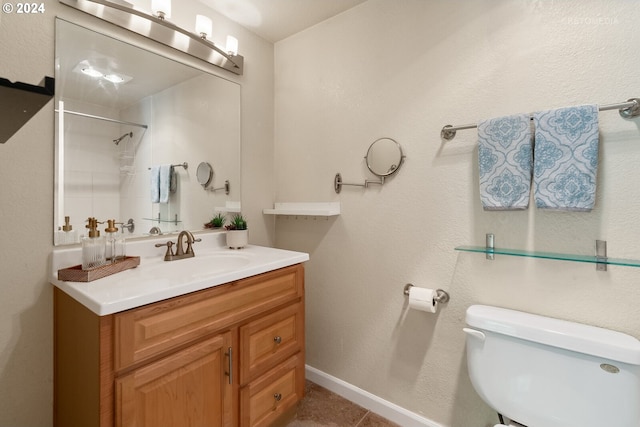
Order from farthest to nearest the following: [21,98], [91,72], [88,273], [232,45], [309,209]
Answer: [309,209], [232,45], [91,72], [88,273], [21,98]

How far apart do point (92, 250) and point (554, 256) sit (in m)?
1.73

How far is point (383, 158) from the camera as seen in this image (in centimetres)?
154

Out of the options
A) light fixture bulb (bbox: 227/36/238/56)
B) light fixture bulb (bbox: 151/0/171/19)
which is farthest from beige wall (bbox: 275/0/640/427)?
light fixture bulb (bbox: 151/0/171/19)

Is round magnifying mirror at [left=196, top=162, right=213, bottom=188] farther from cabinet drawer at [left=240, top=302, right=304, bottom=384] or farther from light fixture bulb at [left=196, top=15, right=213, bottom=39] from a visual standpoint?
cabinet drawer at [left=240, top=302, right=304, bottom=384]

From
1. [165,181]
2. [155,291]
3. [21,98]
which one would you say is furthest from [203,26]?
[155,291]

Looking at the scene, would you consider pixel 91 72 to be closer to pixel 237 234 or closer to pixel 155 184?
pixel 155 184

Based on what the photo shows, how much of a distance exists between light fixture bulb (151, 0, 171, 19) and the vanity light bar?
0.07 ft

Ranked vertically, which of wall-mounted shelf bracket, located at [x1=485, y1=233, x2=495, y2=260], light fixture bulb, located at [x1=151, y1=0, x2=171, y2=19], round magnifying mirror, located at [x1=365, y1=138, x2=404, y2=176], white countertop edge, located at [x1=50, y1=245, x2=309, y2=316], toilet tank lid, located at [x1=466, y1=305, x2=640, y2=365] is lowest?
toilet tank lid, located at [x1=466, y1=305, x2=640, y2=365]

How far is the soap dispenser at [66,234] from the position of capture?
1.16 metres

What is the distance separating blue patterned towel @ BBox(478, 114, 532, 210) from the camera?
3.65 feet

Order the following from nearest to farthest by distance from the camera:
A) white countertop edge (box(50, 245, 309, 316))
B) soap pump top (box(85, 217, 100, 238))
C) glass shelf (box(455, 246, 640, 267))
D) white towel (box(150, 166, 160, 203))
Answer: white countertop edge (box(50, 245, 309, 316)), glass shelf (box(455, 246, 640, 267)), soap pump top (box(85, 217, 100, 238)), white towel (box(150, 166, 160, 203))

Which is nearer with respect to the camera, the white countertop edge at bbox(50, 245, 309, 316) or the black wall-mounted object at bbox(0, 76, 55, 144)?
the black wall-mounted object at bbox(0, 76, 55, 144)

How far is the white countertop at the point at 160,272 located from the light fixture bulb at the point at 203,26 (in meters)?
1.09

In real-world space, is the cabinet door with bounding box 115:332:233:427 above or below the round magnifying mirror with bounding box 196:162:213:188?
below
